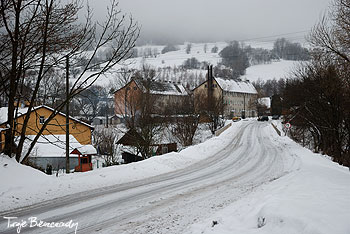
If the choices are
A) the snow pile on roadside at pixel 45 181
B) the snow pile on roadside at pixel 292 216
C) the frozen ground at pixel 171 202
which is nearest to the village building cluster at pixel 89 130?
the snow pile on roadside at pixel 45 181

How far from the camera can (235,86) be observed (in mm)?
98438

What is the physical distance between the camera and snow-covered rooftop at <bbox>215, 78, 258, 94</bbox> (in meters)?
89.8

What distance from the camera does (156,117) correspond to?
2841 centimetres

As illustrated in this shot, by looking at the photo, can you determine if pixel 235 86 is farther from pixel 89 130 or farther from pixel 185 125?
pixel 89 130

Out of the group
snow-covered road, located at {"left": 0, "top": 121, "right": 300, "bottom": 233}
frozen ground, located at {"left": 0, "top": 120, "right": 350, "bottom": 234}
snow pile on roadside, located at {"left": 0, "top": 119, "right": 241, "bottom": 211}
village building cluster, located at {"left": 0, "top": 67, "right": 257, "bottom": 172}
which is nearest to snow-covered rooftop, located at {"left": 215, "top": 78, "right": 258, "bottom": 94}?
village building cluster, located at {"left": 0, "top": 67, "right": 257, "bottom": 172}

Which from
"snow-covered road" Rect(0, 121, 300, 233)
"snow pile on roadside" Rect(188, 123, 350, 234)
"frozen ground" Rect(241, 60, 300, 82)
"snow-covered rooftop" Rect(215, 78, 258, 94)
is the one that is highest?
"frozen ground" Rect(241, 60, 300, 82)

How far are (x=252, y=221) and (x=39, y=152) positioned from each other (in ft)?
96.8

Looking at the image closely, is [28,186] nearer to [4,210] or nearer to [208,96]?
[4,210]

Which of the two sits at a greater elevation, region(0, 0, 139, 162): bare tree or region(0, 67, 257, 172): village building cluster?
region(0, 0, 139, 162): bare tree

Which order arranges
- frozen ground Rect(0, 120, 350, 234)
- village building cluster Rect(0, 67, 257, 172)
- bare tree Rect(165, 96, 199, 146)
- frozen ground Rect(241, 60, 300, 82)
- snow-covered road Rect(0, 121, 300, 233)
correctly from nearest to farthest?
frozen ground Rect(0, 120, 350, 234) < snow-covered road Rect(0, 121, 300, 233) < village building cluster Rect(0, 67, 257, 172) < bare tree Rect(165, 96, 199, 146) < frozen ground Rect(241, 60, 300, 82)

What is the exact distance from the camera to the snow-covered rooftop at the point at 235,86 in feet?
295

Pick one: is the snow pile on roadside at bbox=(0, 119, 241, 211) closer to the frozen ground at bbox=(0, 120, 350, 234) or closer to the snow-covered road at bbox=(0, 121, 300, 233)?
the frozen ground at bbox=(0, 120, 350, 234)

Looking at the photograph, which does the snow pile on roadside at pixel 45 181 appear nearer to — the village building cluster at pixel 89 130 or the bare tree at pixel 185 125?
the village building cluster at pixel 89 130

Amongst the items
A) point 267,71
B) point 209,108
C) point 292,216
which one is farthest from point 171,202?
point 267,71
